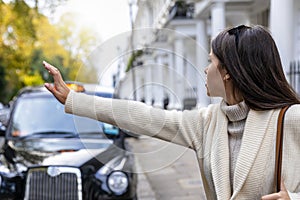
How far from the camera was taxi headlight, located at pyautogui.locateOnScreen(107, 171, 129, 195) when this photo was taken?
4.08 m

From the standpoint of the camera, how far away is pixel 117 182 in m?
4.12

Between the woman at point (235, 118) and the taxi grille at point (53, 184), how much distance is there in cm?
237

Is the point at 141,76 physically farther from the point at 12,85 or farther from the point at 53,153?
the point at 12,85

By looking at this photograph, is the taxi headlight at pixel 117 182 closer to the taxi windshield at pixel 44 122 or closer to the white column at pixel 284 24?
the taxi windshield at pixel 44 122

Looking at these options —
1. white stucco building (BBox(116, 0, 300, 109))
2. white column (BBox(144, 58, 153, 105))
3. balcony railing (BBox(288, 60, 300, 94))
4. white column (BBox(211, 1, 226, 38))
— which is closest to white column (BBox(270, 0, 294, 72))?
white stucco building (BBox(116, 0, 300, 109))

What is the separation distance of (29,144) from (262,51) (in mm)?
3752

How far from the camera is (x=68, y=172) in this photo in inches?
158

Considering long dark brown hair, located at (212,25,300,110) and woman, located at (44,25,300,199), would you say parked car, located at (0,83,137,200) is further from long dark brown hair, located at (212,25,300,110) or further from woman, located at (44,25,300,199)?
long dark brown hair, located at (212,25,300,110)

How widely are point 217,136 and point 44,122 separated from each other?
384 centimetres

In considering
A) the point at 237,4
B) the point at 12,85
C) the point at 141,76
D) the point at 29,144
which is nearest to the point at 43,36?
the point at 12,85

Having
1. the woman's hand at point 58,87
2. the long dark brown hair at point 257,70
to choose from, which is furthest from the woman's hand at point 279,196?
the woman's hand at point 58,87

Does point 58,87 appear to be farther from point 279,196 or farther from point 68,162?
point 68,162

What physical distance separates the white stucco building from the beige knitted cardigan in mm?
612

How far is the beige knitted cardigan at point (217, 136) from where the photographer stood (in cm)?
153
